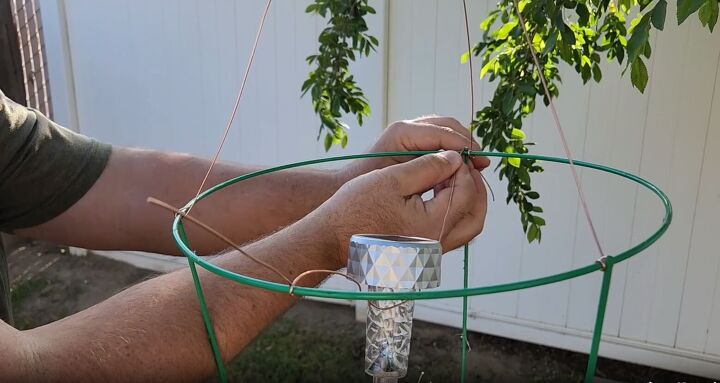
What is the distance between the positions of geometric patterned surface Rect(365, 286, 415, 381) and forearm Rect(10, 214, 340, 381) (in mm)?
94

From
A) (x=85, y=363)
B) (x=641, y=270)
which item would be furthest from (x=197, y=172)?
(x=641, y=270)

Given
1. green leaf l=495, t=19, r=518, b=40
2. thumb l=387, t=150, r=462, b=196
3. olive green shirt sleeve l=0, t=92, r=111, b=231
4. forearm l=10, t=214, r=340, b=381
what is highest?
green leaf l=495, t=19, r=518, b=40

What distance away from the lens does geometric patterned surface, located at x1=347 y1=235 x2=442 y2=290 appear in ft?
1.75

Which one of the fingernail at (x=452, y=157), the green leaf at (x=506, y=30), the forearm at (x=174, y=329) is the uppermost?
the green leaf at (x=506, y=30)

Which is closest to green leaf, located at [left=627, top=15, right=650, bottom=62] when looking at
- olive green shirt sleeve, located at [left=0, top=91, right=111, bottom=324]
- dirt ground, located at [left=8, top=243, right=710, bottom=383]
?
olive green shirt sleeve, located at [left=0, top=91, right=111, bottom=324]

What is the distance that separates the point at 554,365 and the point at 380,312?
1841 millimetres

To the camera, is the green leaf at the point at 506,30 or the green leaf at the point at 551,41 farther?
the green leaf at the point at 506,30

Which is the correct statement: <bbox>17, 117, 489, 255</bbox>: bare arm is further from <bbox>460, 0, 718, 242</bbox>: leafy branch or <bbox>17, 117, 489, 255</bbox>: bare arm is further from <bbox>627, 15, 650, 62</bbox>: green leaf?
<bbox>627, 15, 650, 62</bbox>: green leaf

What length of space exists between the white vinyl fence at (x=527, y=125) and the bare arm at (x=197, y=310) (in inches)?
56.9

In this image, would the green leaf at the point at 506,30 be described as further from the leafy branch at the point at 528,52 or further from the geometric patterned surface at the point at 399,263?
the geometric patterned surface at the point at 399,263

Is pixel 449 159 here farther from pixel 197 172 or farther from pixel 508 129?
pixel 197 172

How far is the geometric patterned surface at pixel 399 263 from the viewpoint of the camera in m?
0.53

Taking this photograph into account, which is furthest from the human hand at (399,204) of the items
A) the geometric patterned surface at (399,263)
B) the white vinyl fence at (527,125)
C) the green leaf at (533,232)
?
the white vinyl fence at (527,125)

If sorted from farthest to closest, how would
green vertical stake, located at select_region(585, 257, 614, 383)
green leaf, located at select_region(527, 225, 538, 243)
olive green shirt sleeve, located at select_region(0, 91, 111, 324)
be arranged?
green leaf, located at select_region(527, 225, 538, 243)
olive green shirt sleeve, located at select_region(0, 91, 111, 324)
green vertical stake, located at select_region(585, 257, 614, 383)
